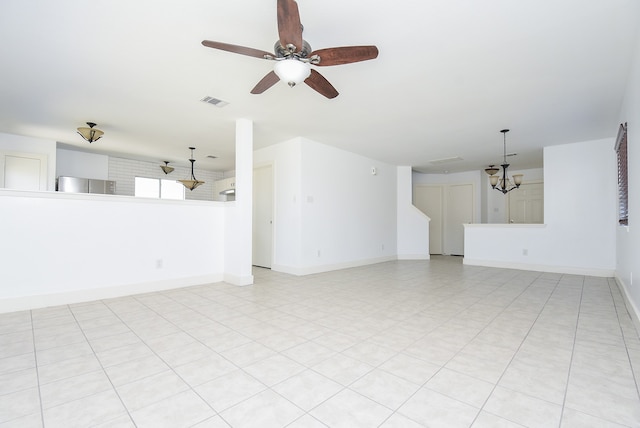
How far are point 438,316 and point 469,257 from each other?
14.7ft

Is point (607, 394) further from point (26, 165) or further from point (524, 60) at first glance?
point (26, 165)

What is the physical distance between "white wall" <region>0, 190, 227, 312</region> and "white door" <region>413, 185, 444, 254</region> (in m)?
6.58

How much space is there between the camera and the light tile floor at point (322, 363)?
4.76 feet

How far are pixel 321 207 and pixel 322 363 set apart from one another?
3924 millimetres

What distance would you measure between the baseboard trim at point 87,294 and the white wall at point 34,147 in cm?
317

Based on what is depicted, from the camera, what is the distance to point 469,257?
22.5 feet

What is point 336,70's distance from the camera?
296 centimetres

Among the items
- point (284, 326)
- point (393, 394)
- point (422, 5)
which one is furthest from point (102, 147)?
point (393, 394)

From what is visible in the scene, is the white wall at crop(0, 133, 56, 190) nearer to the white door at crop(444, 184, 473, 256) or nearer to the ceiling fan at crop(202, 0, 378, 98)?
the ceiling fan at crop(202, 0, 378, 98)

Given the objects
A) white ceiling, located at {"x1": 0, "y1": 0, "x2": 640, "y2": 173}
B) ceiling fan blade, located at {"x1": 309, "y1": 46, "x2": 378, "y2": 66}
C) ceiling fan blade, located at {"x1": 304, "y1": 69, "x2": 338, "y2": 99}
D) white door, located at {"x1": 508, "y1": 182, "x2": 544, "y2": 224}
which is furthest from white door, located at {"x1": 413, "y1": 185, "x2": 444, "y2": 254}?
ceiling fan blade, located at {"x1": 309, "y1": 46, "x2": 378, "y2": 66}

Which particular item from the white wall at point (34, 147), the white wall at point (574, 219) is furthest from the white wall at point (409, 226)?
the white wall at point (34, 147)

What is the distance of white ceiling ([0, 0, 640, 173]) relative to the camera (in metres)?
2.19

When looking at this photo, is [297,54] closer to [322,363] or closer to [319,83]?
[319,83]

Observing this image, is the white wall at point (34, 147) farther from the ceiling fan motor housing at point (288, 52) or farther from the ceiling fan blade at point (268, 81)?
the ceiling fan motor housing at point (288, 52)
